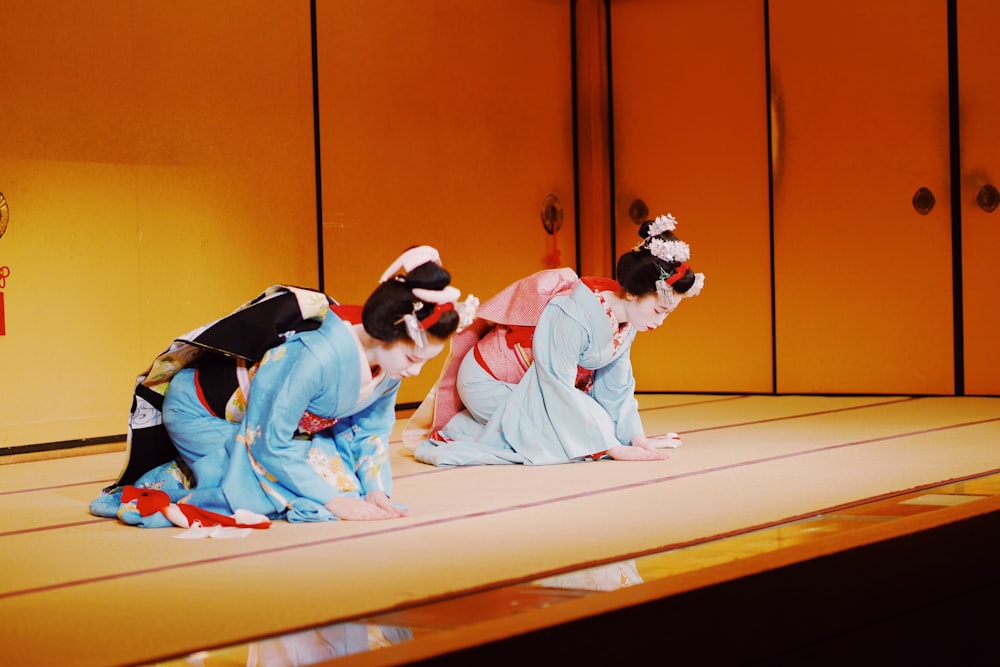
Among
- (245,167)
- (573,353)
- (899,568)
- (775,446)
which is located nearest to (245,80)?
(245,167)

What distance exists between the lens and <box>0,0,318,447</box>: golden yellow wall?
528cm

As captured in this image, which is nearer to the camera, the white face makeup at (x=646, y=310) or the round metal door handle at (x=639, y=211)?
the white face makeup at (x=646, y=310)

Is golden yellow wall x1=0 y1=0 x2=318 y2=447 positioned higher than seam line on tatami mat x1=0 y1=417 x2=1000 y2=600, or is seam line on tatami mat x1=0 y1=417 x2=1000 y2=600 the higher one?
golden yellow wall x1=0 y1=0 x2=318 y2=447

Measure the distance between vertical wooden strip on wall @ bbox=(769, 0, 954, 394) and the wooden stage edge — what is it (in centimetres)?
374

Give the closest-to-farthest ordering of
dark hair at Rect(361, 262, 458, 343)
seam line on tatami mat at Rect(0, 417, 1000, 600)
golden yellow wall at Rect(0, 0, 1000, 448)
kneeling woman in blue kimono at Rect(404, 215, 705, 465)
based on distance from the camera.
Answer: seam line on tatami mat at Rect(0, 417, 1000, 600)
dark hair at Rect(361, 262, 458, 343)
kneeling woman in blue kimono at Rect(404, 215, 705, 465)
golden yellow wall at Rect(0, 0, 1000, 448)

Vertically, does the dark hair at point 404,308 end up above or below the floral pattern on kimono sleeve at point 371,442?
above

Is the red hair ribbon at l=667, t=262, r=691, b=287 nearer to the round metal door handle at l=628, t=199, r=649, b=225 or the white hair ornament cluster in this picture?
the white hair ornament cluster

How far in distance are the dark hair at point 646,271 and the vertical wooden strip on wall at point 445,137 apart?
2.36 m

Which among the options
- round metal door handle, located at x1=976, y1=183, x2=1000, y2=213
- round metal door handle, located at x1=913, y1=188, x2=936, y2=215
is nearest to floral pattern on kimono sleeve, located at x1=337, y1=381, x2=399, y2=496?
round metal door handle, located at x1=913, y1=188, x2=936, y2=215

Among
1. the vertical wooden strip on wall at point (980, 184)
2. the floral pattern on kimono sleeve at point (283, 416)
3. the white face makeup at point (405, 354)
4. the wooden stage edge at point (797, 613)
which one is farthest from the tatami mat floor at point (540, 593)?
the vertical wooden strip on wall at point (980, 184)

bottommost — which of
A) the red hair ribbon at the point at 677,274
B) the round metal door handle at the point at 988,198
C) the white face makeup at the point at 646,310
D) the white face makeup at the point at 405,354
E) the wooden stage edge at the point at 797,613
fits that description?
the wooden stage edge at the point at 797,613

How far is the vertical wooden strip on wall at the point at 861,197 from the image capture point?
654 cm

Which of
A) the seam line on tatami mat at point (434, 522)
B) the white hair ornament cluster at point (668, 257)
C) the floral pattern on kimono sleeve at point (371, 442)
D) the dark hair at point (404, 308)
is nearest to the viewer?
the seam line on tatami mat at point (434, 522)

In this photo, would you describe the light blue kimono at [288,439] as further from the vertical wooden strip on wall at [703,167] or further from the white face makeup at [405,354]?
the vertical wooden strip on wall at [703,167]
